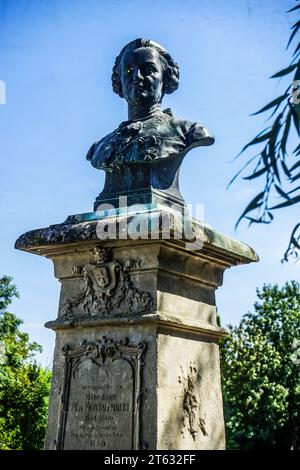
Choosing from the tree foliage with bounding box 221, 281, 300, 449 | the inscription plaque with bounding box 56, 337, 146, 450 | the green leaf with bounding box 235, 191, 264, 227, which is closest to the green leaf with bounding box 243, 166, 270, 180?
the green leaf with bounding box 235, 191, 264, 227

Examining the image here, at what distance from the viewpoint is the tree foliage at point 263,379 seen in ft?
89.9

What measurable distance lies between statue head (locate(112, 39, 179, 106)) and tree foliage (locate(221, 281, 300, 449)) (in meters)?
23.6

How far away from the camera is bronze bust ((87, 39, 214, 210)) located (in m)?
4.82

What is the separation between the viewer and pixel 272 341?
98.0ft

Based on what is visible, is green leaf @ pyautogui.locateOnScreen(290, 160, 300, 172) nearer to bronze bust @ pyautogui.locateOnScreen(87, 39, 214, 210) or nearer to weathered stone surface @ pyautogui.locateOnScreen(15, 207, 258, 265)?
weathered stone surface @ pyautogui.locateOnScreen(15, 207, 258, 265)

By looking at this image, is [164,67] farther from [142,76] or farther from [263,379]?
[263,379]

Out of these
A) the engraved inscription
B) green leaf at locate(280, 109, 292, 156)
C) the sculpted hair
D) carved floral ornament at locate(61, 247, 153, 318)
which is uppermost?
the sculpted hair

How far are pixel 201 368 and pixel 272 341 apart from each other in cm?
2643

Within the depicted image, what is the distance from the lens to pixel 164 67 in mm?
5566

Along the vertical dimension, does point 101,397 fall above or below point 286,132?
below

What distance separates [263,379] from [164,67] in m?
24.1

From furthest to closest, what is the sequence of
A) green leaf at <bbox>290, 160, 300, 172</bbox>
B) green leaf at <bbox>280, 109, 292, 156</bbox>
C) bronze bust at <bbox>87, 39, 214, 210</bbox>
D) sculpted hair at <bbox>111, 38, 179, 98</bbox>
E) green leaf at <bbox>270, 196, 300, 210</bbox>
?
sculpted hair at <bbox>111, 38, 179, 98</bbox> < bronze bust at <bbox>87, 39, 214, 210</bbox> < green leaf at <bbox>280, 109, 292, 156</bbox> < green leaf at <bbox>290, 160, 300, 172</bbox> < green leaf at <bbox>270, 196, 300, 210</bbox>

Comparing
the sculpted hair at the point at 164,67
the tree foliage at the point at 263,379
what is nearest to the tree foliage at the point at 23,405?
the tree foliage at the point at 263,379

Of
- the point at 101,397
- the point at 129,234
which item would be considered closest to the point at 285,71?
the point at 129,234
